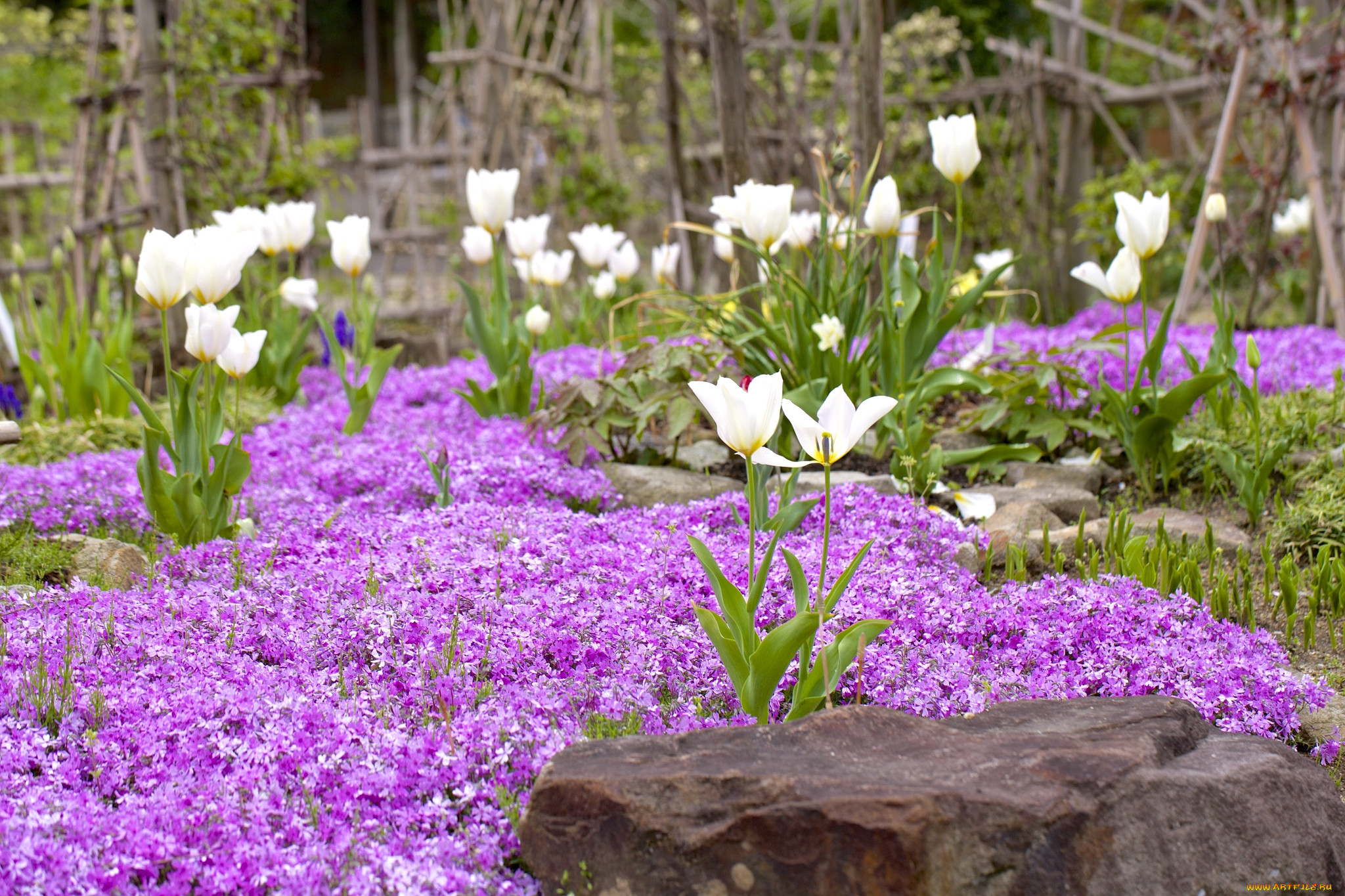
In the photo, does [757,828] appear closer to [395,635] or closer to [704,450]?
[395,635]

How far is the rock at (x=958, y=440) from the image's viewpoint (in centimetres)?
366

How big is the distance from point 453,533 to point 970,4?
12.7m

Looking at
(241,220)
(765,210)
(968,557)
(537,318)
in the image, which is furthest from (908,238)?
(241,220)

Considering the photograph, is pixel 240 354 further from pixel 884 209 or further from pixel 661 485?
pixel 884 209

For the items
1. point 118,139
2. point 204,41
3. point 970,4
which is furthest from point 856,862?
point 970,4

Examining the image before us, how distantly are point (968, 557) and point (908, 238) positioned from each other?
2.69 metres

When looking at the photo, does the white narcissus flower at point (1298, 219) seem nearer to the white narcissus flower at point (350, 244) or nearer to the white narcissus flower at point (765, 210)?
the white narcissus flower at point (765, 210)

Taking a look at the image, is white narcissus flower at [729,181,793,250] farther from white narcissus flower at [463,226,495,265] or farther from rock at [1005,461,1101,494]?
white narcissus flower at [463,226,495,265]

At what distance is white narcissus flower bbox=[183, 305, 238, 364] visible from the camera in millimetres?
2422

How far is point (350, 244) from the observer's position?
12.8 feet

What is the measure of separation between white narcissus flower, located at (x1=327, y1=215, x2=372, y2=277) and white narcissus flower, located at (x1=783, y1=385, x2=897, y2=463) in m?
2.72

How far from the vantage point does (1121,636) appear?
2100 millimetres

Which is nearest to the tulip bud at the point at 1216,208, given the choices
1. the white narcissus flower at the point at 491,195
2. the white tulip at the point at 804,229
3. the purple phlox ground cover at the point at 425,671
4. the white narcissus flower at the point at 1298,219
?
the white tulip at the point at 804,229

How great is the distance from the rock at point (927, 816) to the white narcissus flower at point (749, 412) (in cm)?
44
